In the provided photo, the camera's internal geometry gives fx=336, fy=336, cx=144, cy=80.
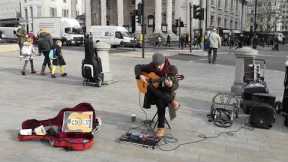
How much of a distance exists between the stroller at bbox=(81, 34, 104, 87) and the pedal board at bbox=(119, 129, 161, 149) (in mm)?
4557

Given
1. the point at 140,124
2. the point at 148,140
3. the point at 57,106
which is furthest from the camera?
the point at 57,106

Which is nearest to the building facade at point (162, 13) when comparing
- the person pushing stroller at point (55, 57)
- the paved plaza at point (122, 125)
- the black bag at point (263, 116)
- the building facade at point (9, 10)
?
the building facade at point (9, 10)

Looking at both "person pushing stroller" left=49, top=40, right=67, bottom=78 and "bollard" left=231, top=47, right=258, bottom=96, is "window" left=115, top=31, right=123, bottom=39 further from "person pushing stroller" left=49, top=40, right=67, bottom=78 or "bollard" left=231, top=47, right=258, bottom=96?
"bollard" left=231, top=47, right=258, bottom=96

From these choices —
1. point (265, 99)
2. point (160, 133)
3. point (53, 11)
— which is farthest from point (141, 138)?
point (53, 11)

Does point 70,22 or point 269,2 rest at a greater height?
point 269,2

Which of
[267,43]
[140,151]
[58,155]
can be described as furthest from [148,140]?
[267,43]

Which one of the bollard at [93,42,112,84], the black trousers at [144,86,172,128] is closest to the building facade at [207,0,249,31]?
the bollard at [93,42,112,84]

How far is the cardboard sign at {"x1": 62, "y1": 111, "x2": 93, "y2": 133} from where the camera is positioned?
17.3 feet

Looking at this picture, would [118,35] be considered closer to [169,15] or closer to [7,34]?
[7,34]

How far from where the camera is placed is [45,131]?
213 inches

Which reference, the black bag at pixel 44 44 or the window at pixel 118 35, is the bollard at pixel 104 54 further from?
the window at pixel 118 35

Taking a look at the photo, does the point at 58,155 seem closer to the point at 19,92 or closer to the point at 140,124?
the point at 140,124

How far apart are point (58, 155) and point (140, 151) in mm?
1207

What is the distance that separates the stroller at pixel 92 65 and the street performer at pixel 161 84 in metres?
4.50
